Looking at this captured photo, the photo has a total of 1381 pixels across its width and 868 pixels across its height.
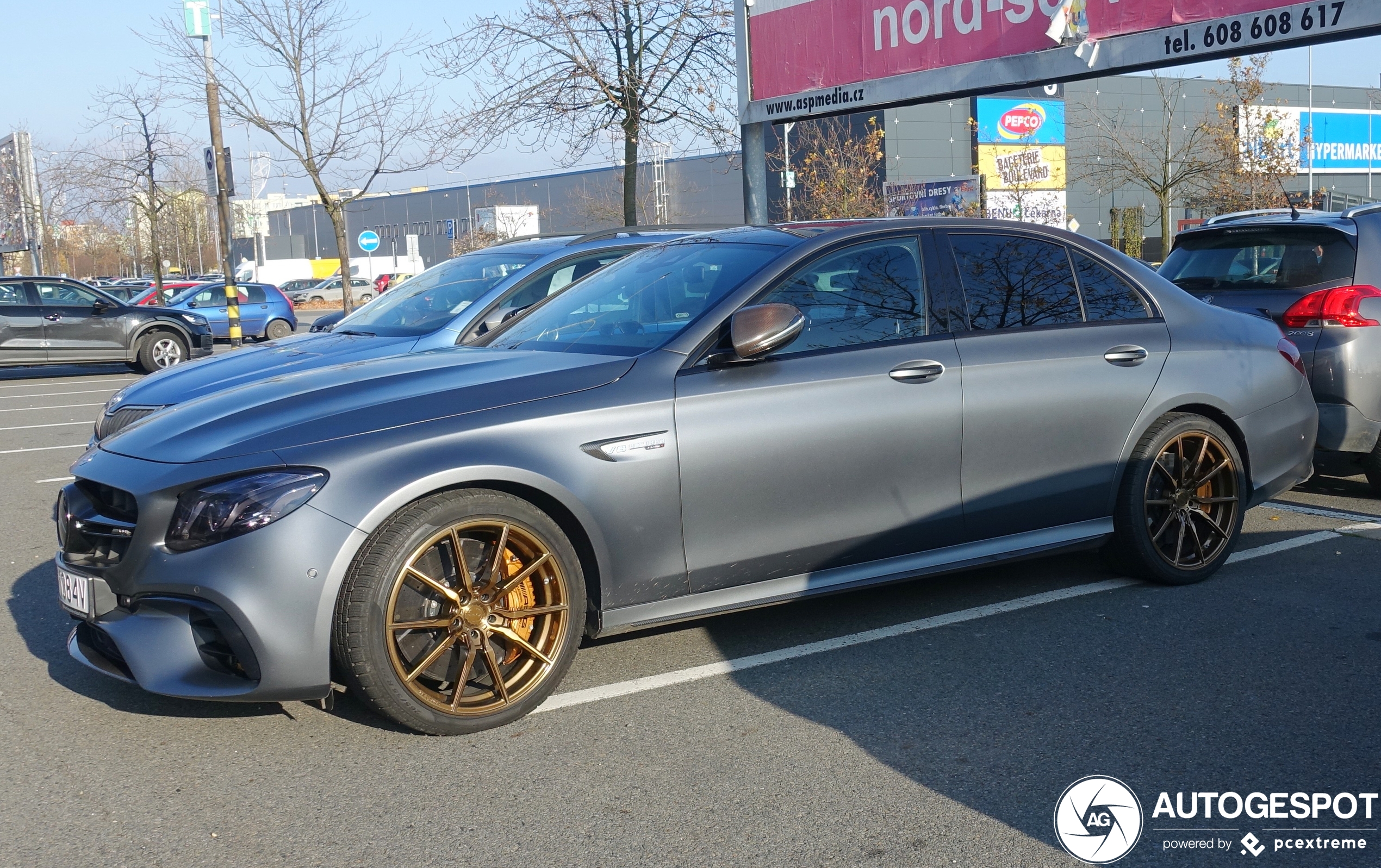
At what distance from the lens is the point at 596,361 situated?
434 cm

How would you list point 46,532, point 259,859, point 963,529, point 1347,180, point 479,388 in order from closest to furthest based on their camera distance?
point 259,859, point 479,388, point 963,529, point 46,532, point 1347,180

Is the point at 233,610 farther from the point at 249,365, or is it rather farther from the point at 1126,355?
the point at 249,365

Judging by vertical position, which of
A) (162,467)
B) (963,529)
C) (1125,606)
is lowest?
(1125,606)

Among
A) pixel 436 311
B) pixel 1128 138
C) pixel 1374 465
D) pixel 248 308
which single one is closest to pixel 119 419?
pixel 436 311

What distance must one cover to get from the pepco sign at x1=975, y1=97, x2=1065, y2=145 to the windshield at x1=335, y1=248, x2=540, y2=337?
4048cm

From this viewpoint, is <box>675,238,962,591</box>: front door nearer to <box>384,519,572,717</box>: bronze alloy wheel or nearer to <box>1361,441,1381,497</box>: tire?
<box>384,519,572,717</box>: bronze alloy wheel

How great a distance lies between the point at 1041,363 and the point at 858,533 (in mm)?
1104

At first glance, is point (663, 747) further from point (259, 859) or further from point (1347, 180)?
point (1347, 180)

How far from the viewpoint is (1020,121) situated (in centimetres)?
4747

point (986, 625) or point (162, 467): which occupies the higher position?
point (162, 467)

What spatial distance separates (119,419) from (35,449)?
471 centimetres

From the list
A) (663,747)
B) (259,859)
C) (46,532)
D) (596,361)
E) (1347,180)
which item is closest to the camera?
(259,859)

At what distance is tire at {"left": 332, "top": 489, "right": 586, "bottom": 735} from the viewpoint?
3682 mm

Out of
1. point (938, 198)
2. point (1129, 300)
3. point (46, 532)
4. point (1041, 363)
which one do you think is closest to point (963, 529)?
point (1041, 363)
